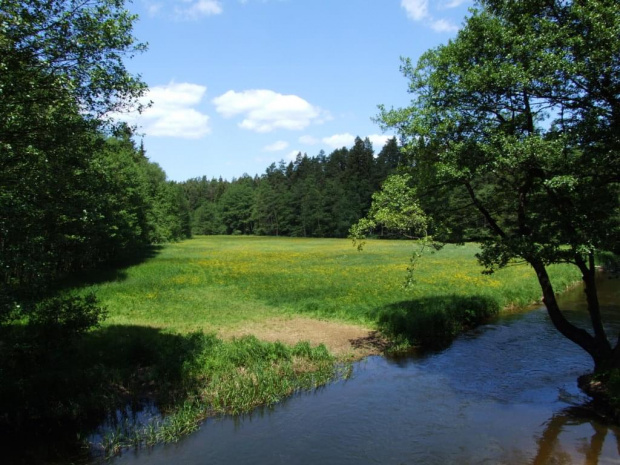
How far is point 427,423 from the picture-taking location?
42.9ft

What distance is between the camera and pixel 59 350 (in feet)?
49.0

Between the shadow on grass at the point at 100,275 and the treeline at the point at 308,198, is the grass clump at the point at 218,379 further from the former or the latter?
the treeline at the point at 308,198

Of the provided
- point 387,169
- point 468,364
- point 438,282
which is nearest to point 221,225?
point 387,169

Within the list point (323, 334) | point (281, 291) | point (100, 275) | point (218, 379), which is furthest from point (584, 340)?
point (100, 275)

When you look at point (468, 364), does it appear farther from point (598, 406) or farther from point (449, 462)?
point (449, 462)

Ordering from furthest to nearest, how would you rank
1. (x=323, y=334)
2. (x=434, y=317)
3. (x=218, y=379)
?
1. (x=434, y=317)
2. (x=323, y=334)
3. (x=218, y=379)

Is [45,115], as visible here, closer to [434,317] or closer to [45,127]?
[45,127]

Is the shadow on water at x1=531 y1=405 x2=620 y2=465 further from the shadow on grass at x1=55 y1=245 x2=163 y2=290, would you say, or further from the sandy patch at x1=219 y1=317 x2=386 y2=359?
the shadow on grass at x1=55 y1=245 x2=163 y2=290

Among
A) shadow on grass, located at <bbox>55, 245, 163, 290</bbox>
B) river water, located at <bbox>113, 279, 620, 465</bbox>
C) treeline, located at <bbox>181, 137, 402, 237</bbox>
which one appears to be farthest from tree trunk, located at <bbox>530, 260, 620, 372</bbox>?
treeline, located at <bbox>181, 137, 402, 237</bbox>

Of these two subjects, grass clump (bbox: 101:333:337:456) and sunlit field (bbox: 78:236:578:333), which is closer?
grass clump (bbox: 101:333:337:456)

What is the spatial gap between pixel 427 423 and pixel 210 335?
1030cm

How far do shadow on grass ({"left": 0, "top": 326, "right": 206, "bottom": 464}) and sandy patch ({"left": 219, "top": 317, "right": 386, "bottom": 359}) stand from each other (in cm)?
412

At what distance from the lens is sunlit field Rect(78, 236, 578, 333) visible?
24.7m

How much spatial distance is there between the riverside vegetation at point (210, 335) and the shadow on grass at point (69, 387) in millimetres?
46
